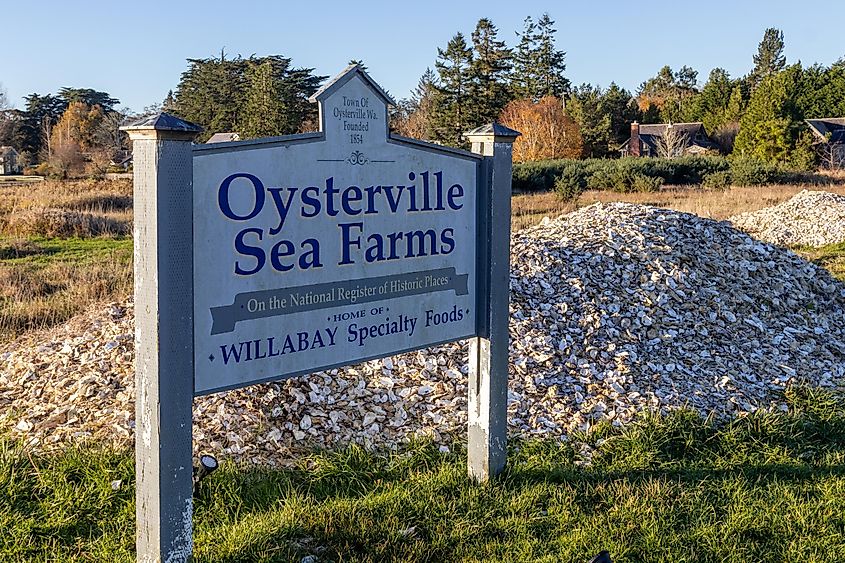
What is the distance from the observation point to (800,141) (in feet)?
117

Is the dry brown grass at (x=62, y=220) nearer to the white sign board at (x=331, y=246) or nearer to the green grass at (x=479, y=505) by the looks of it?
the green grass at (x=479, y=505)

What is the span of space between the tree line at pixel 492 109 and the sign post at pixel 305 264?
33903mm

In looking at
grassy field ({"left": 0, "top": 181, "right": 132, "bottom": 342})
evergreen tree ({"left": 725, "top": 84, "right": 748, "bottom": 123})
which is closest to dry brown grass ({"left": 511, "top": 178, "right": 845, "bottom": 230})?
grassy field ({"left": 0, "top": 181, "right": 132, "bottom": 342})

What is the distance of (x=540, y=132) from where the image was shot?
41.0 meters

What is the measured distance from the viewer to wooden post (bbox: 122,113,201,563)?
2.90m

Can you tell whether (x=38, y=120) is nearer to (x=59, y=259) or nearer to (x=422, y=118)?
(x=422, y=118)

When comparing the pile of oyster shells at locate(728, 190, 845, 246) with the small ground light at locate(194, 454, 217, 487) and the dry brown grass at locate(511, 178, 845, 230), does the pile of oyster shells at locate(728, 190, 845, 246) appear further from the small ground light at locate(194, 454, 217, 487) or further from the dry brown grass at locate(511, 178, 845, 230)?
the small ground light at locate(194, 454, 217, 487)

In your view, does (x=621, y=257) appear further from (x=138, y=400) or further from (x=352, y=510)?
(x=138, y=400)

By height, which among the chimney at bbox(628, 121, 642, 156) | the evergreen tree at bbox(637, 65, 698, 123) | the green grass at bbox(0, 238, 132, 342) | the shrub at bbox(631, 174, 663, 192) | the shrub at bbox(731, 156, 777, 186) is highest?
the evergreen tree at bbox(637, 65, 698, 123)

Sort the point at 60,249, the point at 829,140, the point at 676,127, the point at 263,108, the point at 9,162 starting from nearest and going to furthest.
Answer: the point at 60,249
the point at 263,108
the point at 829,140
the point at 676,127
the point at 9,162

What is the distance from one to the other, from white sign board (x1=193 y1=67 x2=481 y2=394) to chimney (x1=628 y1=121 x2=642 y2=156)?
48761 mm

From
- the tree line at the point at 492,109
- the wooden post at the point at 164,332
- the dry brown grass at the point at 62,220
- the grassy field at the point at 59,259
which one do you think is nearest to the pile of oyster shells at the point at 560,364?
the grassy field at the point at 59,259

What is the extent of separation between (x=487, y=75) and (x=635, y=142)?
12186 mm

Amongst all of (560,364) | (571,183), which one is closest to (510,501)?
(560,364)
